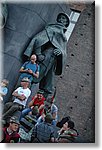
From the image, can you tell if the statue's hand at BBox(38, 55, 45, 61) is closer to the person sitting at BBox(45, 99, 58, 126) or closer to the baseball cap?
the person sitting at BBox(45, 99, 58, 126)

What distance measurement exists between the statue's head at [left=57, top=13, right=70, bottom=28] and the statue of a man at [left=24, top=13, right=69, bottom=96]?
0.05 feet

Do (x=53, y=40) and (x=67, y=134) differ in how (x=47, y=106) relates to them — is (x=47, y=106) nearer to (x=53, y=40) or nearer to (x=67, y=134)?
(x=67, y=134)

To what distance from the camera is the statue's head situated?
2799 millimetres

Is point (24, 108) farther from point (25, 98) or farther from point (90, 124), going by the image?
point (90, 124)

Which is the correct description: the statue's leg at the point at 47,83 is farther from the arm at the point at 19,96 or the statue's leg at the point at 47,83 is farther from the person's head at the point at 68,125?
the person's head at the point at 68,125

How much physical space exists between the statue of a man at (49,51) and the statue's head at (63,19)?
0.01 meters

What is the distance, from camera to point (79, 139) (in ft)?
8.90

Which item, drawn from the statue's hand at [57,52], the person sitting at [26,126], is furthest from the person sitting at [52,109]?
the statue's hand at [57,52]

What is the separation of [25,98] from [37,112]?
13 centimetres

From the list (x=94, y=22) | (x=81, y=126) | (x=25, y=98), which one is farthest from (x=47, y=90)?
(x=94, y=22)

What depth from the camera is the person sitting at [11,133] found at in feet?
8.80

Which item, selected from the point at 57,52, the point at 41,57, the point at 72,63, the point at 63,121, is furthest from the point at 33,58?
the point at 63,121

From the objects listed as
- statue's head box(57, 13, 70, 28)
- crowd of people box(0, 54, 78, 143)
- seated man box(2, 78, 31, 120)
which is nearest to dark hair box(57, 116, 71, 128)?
crowd of people box(0, 54, 78, 143)

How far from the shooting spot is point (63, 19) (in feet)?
9.21
